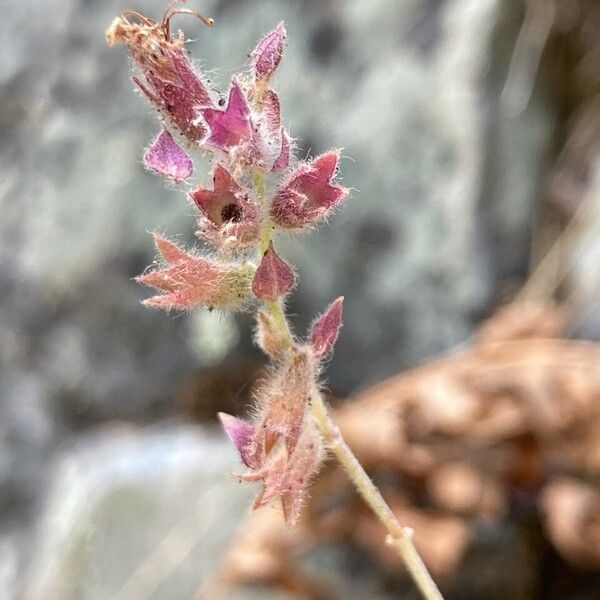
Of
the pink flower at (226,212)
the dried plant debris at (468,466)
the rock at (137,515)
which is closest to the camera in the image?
the pink flower at (226,212)

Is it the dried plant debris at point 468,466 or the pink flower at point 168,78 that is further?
the dried plant debris at point 468,466

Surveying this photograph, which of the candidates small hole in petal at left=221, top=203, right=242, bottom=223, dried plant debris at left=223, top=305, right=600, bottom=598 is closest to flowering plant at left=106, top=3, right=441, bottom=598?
A: small hole in petal at left=221, top=203, right=242, bottom=223

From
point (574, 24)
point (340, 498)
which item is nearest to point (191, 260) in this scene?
point (340, 498)

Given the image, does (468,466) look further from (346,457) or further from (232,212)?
(232,212)

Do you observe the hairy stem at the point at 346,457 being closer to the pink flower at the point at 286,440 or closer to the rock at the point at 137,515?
Answer: the pink flower at the point at 286,440

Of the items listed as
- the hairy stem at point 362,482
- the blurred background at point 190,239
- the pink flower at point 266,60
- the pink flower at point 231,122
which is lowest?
the hairy stem at point 362,482

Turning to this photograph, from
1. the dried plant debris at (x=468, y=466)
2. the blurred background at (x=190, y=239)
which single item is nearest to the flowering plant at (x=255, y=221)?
the dried plant debris at (x=468, y=466)
